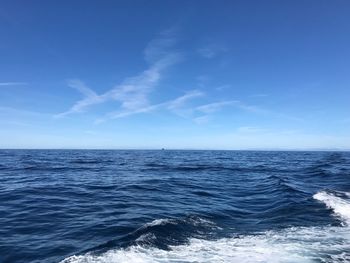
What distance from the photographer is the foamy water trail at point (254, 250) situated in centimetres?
916

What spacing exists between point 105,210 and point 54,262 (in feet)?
23.1

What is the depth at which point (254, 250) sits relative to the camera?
1006cm

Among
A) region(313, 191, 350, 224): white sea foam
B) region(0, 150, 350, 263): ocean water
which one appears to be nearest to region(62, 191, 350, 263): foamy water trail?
region(0, 150, 350, 263): ocean water

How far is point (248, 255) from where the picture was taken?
968 cm

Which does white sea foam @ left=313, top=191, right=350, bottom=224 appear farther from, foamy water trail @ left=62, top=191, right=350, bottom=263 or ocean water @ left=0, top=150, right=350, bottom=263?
foamy water trail @ left=62, top=191, right=350, bottom=263

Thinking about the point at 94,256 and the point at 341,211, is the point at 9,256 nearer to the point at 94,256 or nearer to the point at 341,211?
the point at 94,256

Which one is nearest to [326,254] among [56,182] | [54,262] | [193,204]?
[54,262]

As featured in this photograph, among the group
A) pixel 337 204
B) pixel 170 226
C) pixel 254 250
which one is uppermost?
pixel 337 204

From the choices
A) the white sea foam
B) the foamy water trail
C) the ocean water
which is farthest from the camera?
the white sea foam

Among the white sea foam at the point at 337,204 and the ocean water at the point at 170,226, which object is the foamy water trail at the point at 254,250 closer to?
the ocean water at the point at 170,226

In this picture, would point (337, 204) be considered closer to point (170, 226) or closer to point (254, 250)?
point (254, 250)

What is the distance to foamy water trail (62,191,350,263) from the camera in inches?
361

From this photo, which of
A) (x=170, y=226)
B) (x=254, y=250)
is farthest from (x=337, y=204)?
→ (x=170, y=226)

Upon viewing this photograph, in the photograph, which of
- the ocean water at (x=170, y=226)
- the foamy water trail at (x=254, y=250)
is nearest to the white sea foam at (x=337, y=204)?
the ocean water at (x=170, y=226)
